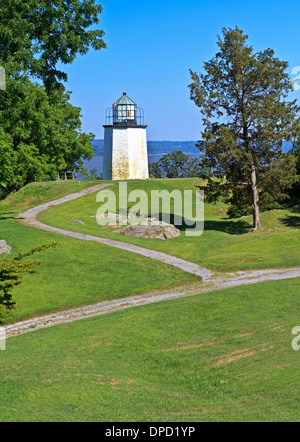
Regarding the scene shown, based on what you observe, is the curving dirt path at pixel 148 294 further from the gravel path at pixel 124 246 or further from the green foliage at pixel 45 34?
the green foliage at pixel 45 34

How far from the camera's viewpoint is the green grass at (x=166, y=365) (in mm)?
10523

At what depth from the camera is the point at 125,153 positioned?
5869 centimetres

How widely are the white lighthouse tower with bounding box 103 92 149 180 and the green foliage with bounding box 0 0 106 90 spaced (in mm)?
36883

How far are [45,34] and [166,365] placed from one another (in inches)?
548

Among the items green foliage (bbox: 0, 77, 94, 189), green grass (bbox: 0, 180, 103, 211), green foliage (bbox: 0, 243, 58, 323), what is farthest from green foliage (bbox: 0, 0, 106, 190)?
green grass (bbox: 0, 180, 103, 211)

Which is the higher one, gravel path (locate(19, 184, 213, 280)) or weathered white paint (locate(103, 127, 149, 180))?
weathered white paint (locate(103, 127, 149, 180))

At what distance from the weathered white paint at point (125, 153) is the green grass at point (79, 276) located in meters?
25.9

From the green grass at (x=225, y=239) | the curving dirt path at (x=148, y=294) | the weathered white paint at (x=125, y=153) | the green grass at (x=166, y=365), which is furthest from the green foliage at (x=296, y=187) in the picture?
the green grass at (x=166, y=365)

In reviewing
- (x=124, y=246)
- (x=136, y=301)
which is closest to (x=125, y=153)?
(x=124, y=246)

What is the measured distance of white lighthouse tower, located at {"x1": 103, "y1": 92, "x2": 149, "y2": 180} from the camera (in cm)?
5859

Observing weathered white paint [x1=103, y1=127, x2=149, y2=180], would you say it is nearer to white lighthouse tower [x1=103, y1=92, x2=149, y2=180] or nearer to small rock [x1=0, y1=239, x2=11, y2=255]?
white lighthouse tower [x1=103, y1=92, x2=149, y2=180]

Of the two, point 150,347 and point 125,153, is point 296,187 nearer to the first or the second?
point 125,153

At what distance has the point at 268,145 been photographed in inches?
1570
